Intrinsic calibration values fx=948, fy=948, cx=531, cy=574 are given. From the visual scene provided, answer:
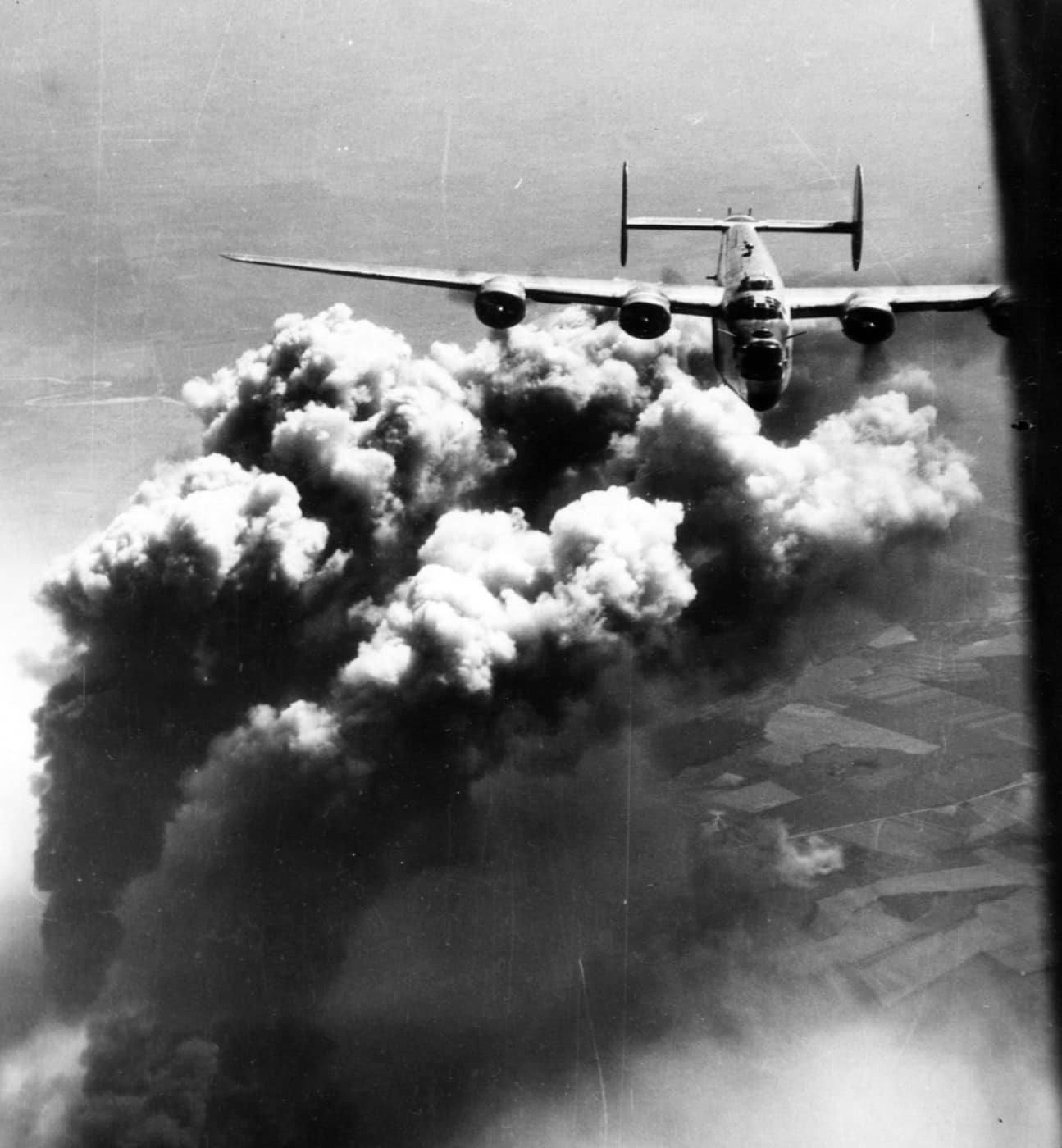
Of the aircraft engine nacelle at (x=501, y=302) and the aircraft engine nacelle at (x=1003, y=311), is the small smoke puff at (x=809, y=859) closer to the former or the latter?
the aircraft engine nacelle at (x=1003, y=311)

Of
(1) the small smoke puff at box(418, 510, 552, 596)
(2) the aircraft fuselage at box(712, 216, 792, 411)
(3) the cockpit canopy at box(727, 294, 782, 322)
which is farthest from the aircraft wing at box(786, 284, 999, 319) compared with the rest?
(1) the small smoke puff at box(418, 510, 552, 596)

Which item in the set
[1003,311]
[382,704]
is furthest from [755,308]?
[382,704]

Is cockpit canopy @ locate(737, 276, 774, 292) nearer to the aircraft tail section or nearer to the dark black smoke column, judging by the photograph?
the aircraft tail section

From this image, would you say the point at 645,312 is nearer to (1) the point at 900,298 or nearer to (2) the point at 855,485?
(1) the point at 900,298

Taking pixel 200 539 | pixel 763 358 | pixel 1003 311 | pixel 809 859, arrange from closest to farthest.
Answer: pixel 763 358 < pixel 1003 311 < pixel 809 859 < pixel 200 539

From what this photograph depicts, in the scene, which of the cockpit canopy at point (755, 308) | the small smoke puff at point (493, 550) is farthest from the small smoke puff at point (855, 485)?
the cockpit canopy at point (755, 308)

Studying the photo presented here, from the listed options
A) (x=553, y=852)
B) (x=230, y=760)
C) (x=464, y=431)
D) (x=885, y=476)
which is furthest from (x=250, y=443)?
(x=885, y=476)
